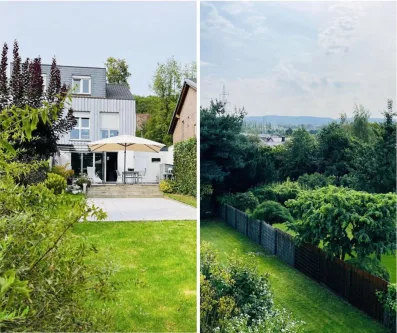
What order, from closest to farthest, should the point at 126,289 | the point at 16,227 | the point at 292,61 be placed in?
the point at 16,227 < the point at 292,61 < the point at 126,289

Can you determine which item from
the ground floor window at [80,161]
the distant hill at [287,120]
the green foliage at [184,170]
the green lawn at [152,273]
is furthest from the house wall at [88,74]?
the distant hill at [287,120]

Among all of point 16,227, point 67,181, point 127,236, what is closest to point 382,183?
point 16,227

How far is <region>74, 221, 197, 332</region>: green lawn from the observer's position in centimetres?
328

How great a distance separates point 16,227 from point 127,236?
11.0ft

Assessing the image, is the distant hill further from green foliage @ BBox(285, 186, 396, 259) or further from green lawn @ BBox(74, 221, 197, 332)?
green lawn @ BBox(74, 221, 197, 332)

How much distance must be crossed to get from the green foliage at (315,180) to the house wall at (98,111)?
408 centimetres

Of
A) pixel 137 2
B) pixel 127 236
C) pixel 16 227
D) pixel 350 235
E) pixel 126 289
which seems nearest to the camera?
pixel 16 227

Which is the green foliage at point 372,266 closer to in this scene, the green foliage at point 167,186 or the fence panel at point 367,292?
the fence panel at point 367,292

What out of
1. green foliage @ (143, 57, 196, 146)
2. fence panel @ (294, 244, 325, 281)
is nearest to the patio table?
green foliage @ (143, 57, 196, 146)

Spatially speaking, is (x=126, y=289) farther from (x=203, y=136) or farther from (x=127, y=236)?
(x=203, y=136)

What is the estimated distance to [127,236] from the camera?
16.4 feet

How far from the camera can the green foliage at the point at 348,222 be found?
7.03 feet

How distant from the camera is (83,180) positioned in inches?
231

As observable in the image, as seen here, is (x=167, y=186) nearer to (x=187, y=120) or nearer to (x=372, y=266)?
(x=187, y=120)
